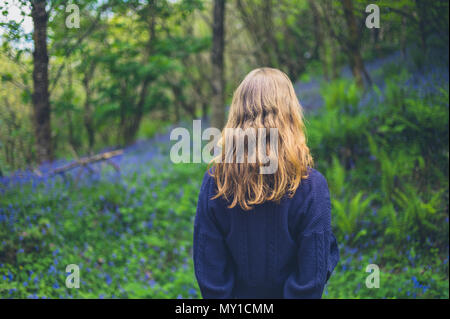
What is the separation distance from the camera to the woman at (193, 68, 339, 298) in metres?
1.75

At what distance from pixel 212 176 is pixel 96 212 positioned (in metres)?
3.50

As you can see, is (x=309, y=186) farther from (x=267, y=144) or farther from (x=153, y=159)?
(x=153, y=159)

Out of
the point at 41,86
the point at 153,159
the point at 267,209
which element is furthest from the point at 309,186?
the point at 153,159

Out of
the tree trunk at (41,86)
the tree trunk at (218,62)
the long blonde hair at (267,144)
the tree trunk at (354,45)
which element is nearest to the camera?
the long blonde hair at (267,144)

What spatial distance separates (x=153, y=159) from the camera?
285 inches

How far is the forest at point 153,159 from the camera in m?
3.77

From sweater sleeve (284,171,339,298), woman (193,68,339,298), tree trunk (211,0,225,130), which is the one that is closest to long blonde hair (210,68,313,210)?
woman (193,68,339,298)

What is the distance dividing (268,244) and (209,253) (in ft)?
1.02

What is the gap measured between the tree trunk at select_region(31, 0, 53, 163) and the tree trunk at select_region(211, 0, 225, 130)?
8.87ft

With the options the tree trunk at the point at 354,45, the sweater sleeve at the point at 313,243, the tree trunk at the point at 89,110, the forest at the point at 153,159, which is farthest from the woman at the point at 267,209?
the tree trunk at the point at 89,110

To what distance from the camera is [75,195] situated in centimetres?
489

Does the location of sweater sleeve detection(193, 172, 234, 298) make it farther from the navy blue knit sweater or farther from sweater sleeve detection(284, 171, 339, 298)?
sweater sleeve detection(284, 171, 339, 298)

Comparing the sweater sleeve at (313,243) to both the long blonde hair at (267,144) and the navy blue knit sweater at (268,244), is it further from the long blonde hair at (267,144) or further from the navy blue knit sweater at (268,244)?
the long blonde hair at (267,144)

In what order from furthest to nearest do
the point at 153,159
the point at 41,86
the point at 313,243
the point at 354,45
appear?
the point at 153,159
the point at 354,45
the point at 41,86
the point at 313,243
